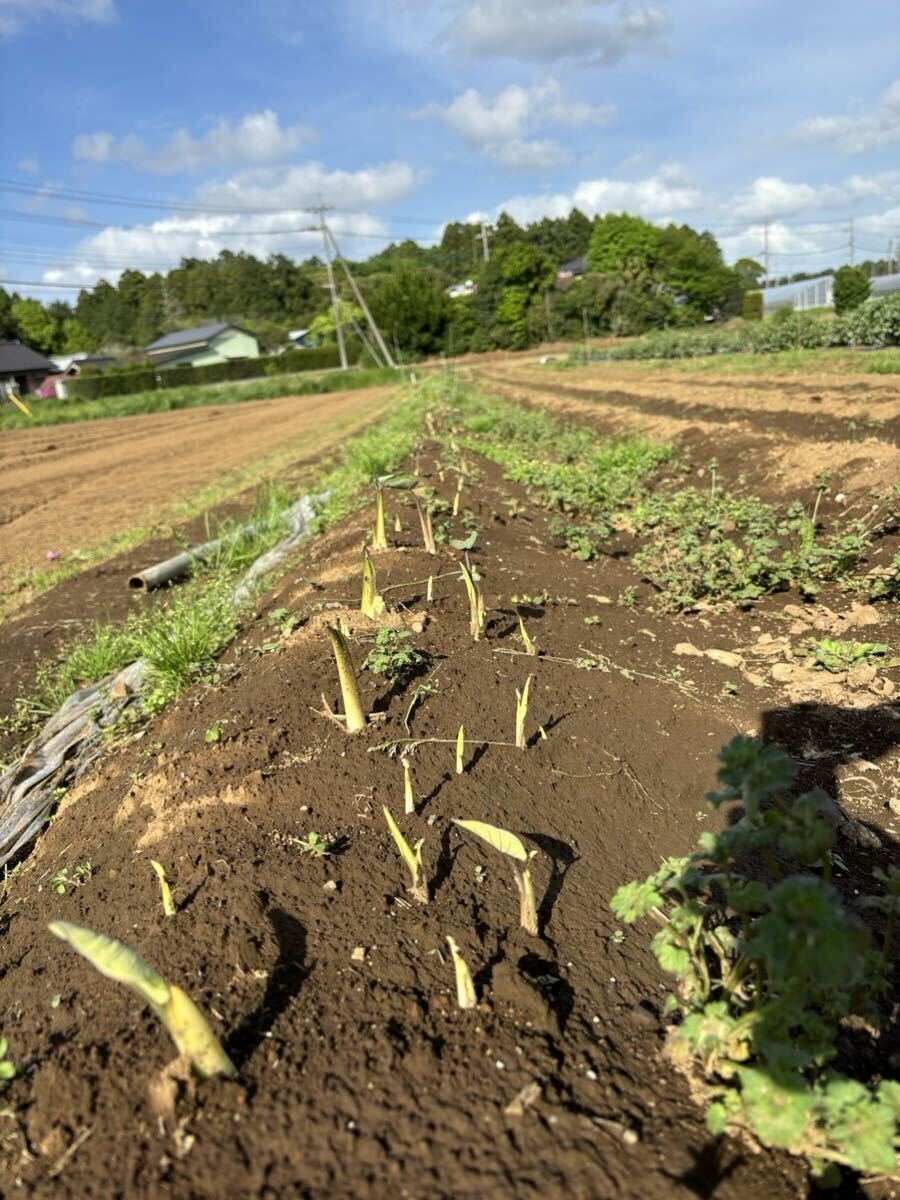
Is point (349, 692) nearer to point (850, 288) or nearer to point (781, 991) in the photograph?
point (781, 991)

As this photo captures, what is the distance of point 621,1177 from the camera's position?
1.18 meters

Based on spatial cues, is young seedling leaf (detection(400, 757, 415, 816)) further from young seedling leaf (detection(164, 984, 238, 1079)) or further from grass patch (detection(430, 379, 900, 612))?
grass patch (detection(430, 379, 900, 612))

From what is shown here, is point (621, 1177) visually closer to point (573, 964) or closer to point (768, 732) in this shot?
point (573, 964)

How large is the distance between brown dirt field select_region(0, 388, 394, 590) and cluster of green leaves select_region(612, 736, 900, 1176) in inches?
283

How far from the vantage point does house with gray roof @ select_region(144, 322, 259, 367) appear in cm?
6025

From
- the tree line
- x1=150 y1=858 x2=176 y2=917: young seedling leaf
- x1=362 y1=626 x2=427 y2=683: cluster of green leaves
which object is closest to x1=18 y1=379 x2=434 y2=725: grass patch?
x1=362 y1=626 x2=427 y2=683: cluster of green leaves

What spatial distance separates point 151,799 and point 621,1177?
5.93ft

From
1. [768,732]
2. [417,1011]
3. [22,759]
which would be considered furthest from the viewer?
[22,759]

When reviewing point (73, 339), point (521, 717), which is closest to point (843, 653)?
point (521, 717)

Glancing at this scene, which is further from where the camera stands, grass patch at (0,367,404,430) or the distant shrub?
the distant shrub

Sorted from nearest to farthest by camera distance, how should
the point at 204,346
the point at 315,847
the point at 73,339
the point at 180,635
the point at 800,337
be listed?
the point at 315,847 → the point at 180,635 → the point at 800,337 → the point at 204,346 → the point at 73,339

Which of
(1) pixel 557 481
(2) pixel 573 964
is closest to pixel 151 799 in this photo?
(2) pixel 573 964

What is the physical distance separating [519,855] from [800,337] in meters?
26.7

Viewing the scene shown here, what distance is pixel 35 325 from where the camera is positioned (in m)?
69.8
